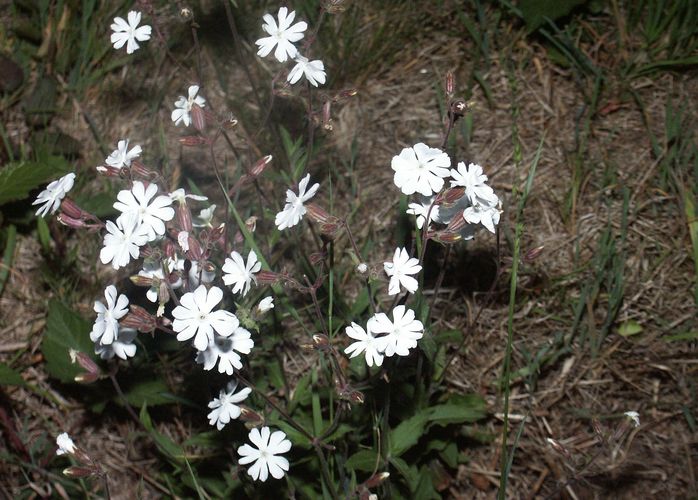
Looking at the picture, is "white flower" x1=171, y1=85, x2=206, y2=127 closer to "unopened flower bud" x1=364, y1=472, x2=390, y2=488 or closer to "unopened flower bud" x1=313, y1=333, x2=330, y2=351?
"unopened flower bud" x1=313, y1=333, x2=330, y2=351

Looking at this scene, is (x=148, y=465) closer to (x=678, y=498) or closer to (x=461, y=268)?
(x=461, y=268)

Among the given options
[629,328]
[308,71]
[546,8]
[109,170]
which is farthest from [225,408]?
[546,8]

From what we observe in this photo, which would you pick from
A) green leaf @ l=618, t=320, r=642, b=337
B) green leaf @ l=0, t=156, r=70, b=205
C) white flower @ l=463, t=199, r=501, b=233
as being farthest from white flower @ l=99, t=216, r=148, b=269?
green leaf @ l=618, t=320, r=642, b=337

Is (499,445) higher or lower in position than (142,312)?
lower

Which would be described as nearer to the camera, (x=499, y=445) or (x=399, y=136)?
(x=499, y=445)

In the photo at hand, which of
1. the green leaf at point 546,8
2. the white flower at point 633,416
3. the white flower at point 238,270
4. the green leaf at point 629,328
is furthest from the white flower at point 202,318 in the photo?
the green leaf at point 546,8

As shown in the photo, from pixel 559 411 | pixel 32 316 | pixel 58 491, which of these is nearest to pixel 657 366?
pixel 559 411
